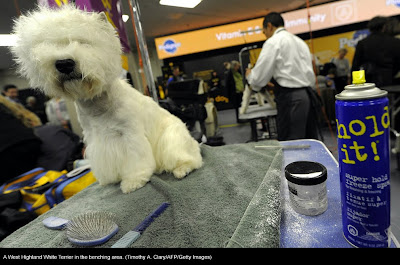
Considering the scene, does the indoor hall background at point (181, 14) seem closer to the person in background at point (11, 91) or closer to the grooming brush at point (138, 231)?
the person in background at point (11, 91)

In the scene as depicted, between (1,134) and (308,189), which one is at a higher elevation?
(1,134)

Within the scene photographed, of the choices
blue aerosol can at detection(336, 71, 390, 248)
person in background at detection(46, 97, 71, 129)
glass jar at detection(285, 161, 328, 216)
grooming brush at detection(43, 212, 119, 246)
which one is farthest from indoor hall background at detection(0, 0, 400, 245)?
person in background at detection(46, 97, 71, 129)

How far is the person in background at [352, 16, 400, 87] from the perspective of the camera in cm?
53

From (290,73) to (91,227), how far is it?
185cm

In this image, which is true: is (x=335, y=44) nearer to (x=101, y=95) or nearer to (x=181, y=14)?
(x=181, y=14)

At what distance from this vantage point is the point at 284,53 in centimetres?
191

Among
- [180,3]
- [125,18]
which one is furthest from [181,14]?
[125,18]

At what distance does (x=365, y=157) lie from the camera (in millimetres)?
397

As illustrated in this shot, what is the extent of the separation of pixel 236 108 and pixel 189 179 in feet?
4.65

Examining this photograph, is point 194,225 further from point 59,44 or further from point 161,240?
point 59,44

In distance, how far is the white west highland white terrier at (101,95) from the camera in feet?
2.47

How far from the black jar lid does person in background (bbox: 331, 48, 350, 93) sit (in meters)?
0.22
